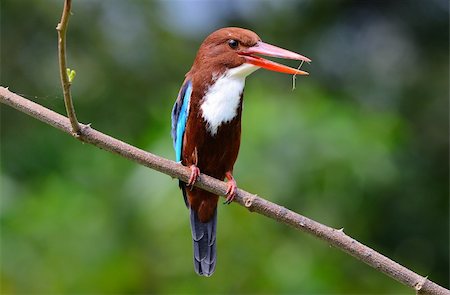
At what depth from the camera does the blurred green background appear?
13.2 ft

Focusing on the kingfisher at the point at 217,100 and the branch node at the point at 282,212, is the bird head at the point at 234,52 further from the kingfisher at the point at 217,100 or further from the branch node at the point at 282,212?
the branch node at the point at 282,212

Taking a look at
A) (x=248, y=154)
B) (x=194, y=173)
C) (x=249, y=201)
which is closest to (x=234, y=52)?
(x=194, y=173)

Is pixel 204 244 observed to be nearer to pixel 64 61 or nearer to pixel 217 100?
pixel 217 100

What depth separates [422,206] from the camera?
567 centimetres

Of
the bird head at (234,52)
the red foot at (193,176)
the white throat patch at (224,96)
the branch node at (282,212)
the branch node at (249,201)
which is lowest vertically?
the branch node at (282,212)

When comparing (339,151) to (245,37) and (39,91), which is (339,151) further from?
(39,91)

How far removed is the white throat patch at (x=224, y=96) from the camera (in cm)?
312

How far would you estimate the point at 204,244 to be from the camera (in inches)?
134

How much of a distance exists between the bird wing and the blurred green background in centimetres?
59

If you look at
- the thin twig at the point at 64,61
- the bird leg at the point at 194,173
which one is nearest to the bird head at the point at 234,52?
the bird leg at the point at 194,173

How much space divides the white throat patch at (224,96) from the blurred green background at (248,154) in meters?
0.80

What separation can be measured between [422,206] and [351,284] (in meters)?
1.59

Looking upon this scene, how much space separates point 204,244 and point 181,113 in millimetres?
512

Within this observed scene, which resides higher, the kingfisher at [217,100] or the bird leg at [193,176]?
the kingfisher at [217,100]
